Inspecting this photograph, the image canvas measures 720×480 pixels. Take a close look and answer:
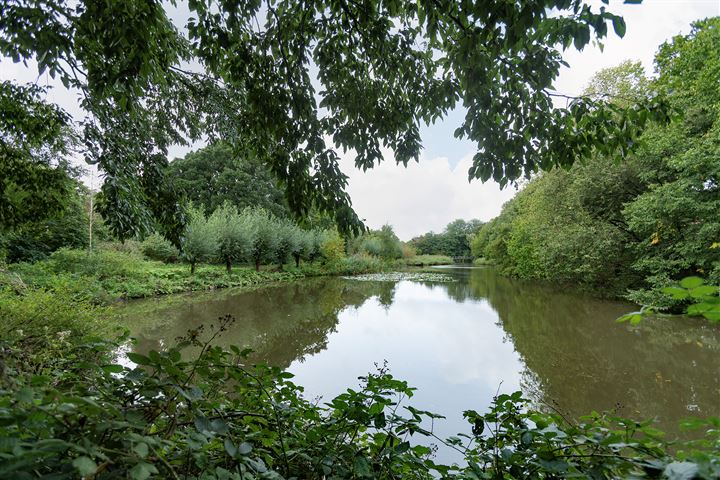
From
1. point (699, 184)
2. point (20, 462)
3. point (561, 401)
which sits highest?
point (699, 184)

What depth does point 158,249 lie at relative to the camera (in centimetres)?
2112

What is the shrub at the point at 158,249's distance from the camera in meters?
20.7

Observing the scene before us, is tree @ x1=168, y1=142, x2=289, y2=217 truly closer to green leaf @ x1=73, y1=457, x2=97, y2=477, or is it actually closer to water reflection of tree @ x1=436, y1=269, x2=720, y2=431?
water reflection of tree @ x1=436, y1=269, x2=720, y2=431

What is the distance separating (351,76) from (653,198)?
991cm

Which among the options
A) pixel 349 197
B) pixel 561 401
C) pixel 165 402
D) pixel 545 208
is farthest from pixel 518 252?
pixel 165 402

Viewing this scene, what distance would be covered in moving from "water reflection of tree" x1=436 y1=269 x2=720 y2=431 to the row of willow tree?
1028 centimetres

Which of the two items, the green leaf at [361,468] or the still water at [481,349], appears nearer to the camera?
the green leaf at [361,468]

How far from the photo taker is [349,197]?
8.17ft

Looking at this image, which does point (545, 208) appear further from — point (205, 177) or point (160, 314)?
point (205, 177)

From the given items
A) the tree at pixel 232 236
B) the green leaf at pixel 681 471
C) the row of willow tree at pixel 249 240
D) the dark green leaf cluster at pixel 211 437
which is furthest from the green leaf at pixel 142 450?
the tree at pixel 232 236

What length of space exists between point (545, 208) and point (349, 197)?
14576mm

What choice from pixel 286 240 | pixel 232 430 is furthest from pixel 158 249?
pixel 232 430

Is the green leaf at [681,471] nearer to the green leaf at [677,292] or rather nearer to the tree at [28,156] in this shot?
the green leaf at [677,292]

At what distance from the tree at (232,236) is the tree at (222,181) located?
12526 millimetres
